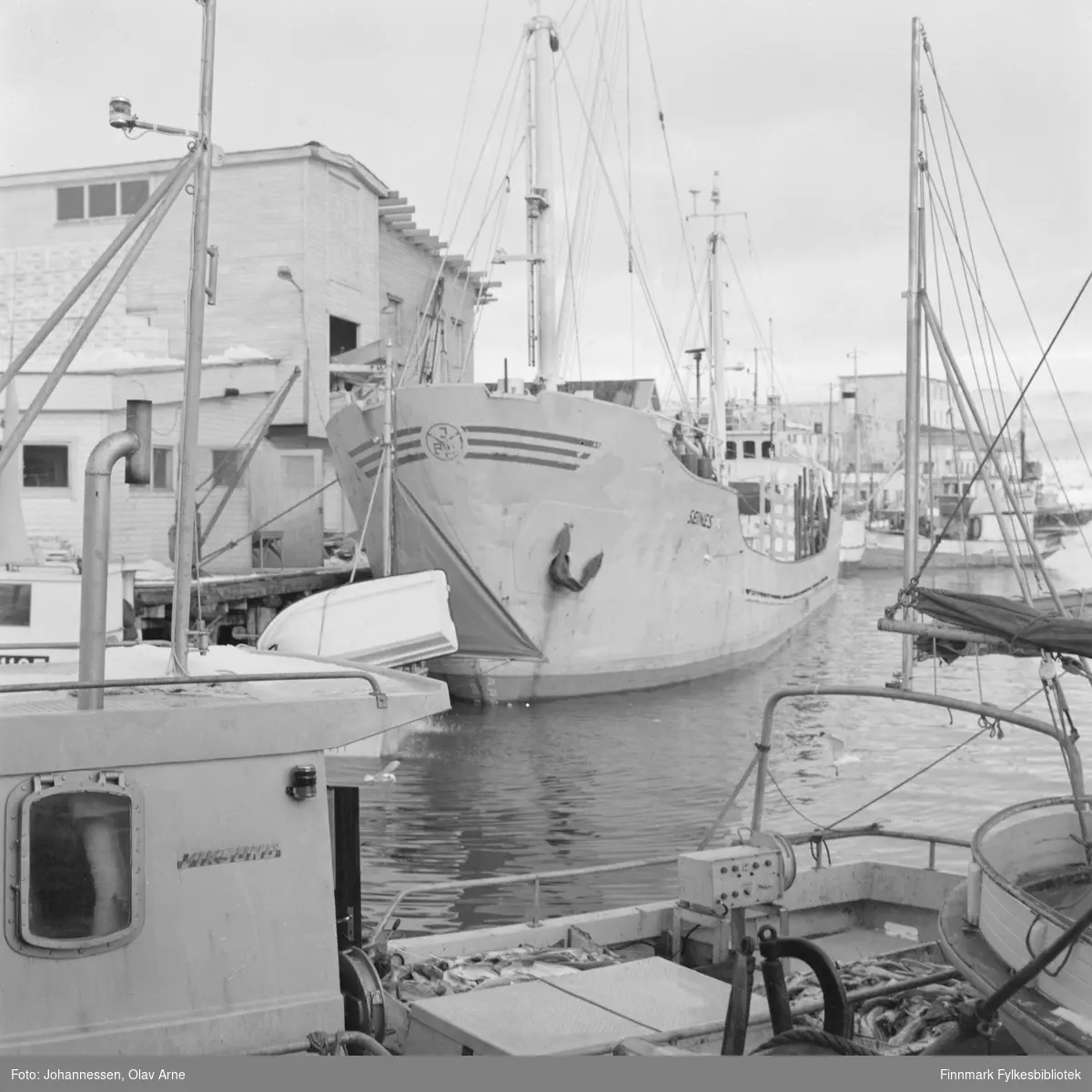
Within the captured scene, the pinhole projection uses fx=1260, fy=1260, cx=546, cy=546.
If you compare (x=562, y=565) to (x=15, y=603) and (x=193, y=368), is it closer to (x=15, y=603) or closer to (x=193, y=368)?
(x=15, y=603)

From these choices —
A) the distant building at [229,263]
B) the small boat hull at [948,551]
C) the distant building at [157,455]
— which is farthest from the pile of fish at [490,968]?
the small boat hull at [948,551]

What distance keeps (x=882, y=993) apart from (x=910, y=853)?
7111 millimetres

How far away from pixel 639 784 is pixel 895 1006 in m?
10.3

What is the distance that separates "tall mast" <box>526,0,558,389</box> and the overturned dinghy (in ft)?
17.2

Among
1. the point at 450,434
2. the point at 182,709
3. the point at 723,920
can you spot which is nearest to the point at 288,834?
the point at 182,709

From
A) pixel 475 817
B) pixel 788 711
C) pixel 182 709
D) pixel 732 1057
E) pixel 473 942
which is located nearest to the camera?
pixel 732 1057

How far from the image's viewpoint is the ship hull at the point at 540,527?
69.9ft

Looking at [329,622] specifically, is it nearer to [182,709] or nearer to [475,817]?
[475,817]

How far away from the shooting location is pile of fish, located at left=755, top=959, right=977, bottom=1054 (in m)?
6.05

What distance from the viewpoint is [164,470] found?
26.4m

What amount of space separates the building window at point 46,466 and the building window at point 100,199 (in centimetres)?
652

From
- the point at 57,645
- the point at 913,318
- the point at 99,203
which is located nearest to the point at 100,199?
the point at 99,203

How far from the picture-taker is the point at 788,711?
2297cm

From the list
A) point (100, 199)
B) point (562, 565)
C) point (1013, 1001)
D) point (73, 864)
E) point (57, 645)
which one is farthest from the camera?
point (100, 199)
